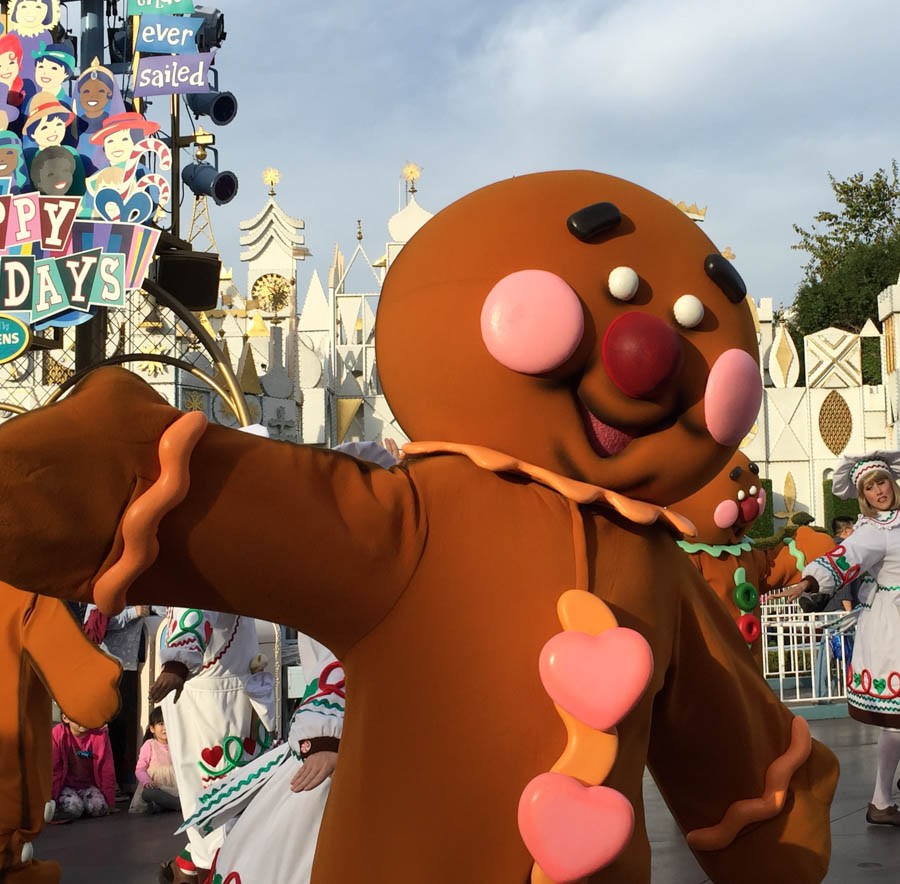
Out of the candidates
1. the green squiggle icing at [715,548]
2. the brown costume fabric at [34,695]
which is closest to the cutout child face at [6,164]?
the brown costume fabric at [34,695]

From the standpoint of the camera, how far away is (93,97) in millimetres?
9117

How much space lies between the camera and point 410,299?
2164 mm

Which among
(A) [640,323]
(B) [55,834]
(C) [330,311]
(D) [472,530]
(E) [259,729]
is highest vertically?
(C) [330,311]

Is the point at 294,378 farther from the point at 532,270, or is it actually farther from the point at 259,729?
the point at 532,270

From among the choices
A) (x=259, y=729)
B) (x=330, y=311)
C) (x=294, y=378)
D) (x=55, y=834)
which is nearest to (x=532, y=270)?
(x=259, y=729)

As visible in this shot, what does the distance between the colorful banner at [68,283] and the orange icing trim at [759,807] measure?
6.81 m

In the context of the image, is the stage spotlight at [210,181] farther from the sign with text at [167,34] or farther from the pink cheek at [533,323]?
the pink cheek at [533,323]

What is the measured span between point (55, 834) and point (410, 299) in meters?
5.32

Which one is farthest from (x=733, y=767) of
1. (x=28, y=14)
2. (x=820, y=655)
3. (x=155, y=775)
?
(x=28, y=14)

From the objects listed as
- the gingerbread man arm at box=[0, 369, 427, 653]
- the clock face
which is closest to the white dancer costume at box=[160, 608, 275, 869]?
the gingerbread man arm at box=[0, 369, 427, 653]

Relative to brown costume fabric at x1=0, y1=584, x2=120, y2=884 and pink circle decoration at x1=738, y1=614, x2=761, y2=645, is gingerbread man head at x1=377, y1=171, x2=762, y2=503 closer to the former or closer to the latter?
brown costume fabric at x1=0, y1=584, x2=120, y2=884

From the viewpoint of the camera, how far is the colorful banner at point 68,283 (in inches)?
328

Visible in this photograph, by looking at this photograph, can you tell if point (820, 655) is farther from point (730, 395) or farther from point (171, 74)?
point (730, 395)

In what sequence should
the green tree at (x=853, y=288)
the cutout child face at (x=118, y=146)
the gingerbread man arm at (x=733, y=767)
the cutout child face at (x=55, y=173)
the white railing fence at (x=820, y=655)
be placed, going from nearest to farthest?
the gingerbread man arm at (x=733, y=767)
the cutout child face at (x=55, y=173)
the cutout child face at (x=118, y=146)
the white railing fence at (x=820, y=655)
the green tree at (x=853, y=288)
